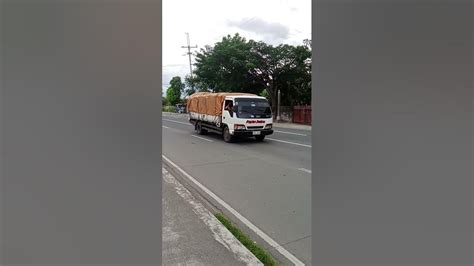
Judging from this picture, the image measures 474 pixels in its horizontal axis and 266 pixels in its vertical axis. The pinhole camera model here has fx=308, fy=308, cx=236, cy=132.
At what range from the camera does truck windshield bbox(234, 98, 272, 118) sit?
10.1 m

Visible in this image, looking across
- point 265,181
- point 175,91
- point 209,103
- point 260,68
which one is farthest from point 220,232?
point 175,91

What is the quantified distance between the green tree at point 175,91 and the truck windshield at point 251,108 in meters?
34.2

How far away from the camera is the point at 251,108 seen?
1027 centimetres

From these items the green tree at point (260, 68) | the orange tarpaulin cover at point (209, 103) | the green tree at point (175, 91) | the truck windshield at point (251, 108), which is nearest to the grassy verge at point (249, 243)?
the truck windshield at point (251, 108)

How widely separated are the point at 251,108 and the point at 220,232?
7.48m

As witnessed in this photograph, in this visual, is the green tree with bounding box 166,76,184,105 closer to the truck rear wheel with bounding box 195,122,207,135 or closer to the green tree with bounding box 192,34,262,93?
the green tree with bounding box 192,34,262,93

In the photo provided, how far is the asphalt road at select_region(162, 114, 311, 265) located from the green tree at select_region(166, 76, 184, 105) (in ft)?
117

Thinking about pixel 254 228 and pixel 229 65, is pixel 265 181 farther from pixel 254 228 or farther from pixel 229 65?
pixel 229 65
